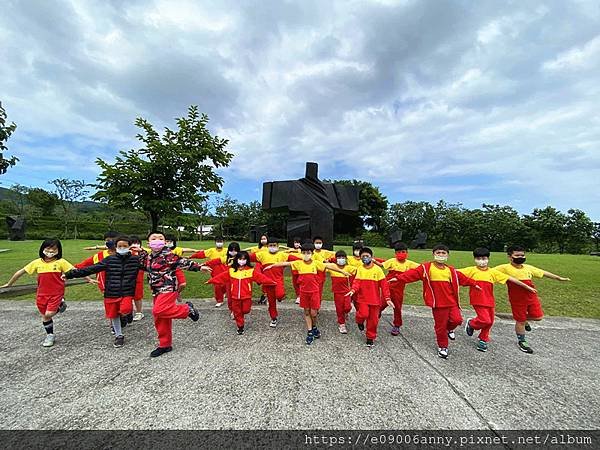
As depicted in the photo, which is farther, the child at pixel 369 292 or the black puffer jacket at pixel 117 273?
the child at pixel 369 292

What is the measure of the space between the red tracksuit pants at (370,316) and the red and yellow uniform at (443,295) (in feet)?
2.41

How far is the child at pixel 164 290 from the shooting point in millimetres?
3797

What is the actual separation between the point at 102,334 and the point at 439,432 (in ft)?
15.6

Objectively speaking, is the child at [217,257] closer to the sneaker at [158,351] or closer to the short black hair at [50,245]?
the sneaker at [158,351]

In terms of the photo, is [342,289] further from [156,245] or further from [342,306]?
[156,245]

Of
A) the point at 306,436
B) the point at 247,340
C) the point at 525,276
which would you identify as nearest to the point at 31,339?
the point at 247,340

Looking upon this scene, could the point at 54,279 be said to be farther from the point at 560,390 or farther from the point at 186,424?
the point at 560,390

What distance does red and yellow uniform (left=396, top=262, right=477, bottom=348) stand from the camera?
3924 mm

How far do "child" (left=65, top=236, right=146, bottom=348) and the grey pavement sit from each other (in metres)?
0.41

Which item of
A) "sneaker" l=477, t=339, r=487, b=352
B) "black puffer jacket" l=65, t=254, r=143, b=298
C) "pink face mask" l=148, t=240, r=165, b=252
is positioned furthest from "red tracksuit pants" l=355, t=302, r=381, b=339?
"black puffer jacket" l=65, t=254, r=143, b=298

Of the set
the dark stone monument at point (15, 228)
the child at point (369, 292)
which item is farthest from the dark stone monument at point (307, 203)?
the dark stone monument at point (15, 228)

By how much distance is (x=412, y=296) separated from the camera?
7.51m

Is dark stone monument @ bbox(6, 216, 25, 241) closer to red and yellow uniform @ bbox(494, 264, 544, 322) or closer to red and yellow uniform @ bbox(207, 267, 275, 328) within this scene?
red and yellow uniform @ bbox(207, 267, 275, 328)

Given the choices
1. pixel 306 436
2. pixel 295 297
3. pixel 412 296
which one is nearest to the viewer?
pixel 306 436
